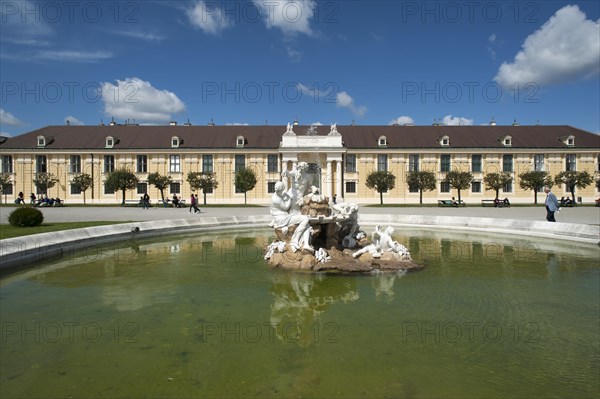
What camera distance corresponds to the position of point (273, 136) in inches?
2301

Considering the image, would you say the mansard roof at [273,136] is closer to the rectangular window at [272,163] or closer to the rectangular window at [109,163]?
the rectangular window at [272,163]

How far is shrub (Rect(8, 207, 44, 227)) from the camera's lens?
52.3 feet

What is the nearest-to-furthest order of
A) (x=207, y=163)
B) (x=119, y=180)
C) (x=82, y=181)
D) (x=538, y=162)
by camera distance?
(x=119, y=180) → (x=82, y=181) → (x=207, y=163) → (x=538, y=162)

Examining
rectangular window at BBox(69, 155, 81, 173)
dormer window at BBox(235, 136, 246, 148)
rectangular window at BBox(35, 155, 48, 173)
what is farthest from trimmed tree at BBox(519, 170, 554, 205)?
rectangular window at BBox(35, 155, 48, 173)

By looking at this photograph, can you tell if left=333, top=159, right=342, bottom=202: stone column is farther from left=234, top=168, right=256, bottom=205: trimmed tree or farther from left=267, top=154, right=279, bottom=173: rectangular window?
left=234, top=168, right=256, bottom=205: trimmed tree

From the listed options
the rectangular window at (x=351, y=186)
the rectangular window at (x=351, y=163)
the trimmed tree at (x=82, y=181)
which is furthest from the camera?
the rectangular window at (x=351, y=163)

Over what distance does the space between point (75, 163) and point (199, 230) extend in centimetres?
4537

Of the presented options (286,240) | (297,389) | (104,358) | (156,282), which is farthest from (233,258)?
(297,389)

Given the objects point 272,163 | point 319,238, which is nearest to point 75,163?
point 272,163

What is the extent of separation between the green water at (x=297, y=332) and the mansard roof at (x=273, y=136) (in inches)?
1849

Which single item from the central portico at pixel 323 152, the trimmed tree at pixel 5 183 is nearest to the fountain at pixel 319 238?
the central portico at pixel 323 152

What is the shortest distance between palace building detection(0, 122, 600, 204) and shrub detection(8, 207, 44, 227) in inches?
1453

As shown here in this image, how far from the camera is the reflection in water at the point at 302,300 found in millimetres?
5907

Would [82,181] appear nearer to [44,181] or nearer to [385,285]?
[44,181]
